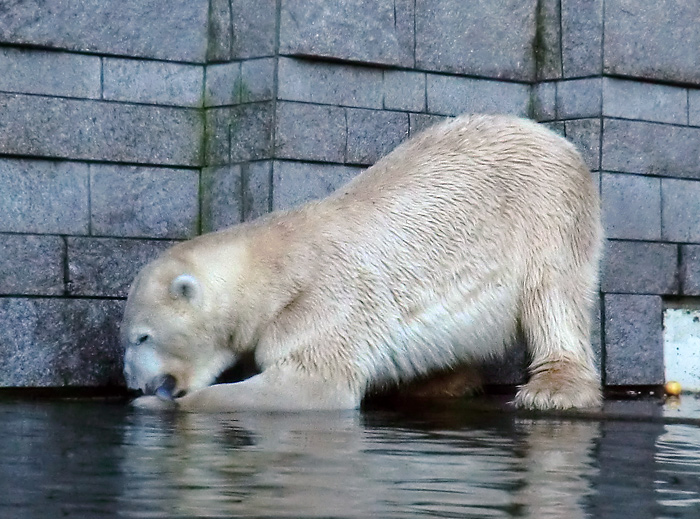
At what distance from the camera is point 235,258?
6676 mm

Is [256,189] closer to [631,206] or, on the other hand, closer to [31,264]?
[31,264]

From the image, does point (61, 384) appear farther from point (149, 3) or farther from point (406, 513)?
point (406, 513)

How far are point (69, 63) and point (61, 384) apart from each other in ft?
5.32

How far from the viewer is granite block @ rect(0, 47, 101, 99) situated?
7.28 meters

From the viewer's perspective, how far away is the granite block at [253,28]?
752cm

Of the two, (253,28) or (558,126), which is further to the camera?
(558,126)

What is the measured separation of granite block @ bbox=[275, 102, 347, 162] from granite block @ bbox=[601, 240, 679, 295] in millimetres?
1594

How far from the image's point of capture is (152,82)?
7684 mm

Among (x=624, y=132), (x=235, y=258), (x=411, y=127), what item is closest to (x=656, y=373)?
(x=624, y=132)

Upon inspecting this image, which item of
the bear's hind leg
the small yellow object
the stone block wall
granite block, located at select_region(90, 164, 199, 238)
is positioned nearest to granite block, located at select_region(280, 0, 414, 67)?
the stone block wall

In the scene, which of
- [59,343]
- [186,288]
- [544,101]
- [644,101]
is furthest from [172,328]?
[644,101]

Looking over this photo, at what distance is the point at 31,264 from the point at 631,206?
3.24 meters

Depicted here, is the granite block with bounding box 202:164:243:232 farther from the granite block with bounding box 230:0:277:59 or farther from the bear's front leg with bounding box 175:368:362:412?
the bear's front leg with bounding box 175:368:362:412

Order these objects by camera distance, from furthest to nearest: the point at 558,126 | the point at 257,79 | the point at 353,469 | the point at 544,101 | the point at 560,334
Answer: the point at 544,101 → the point at 558,126 → the point at 257,79 → the point at 560,334 → the point at 353,469
